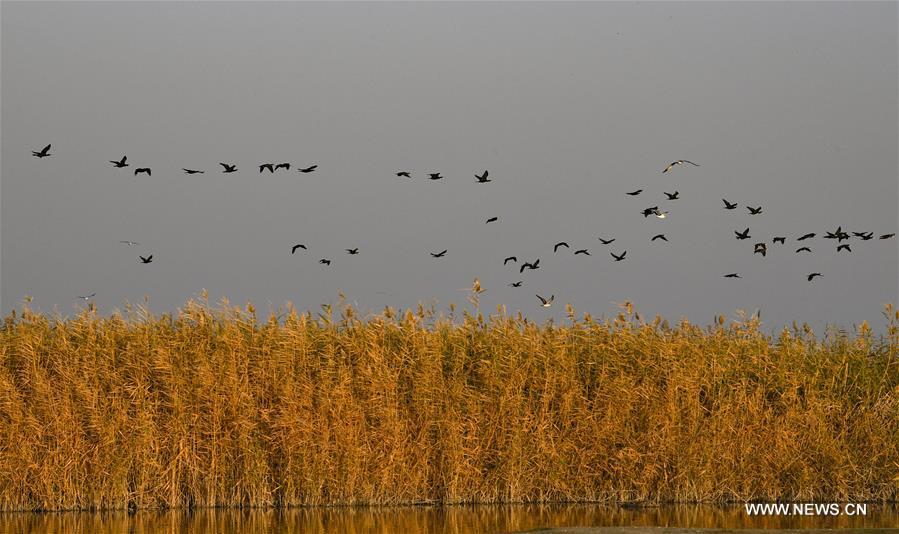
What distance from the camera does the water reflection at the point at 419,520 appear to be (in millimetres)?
17719

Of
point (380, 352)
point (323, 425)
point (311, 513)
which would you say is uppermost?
point (380, 352)

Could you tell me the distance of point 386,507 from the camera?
19.7 metres

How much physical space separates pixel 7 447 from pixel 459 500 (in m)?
7.58

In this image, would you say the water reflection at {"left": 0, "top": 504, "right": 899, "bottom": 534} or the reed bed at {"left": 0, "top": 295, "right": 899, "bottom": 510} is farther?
the reed bed at {"left": 0, "top": 295, "right": 899, "bottom": 510}

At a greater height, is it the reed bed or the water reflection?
the reed bed

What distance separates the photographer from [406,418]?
20234mm

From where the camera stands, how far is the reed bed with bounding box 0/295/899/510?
1973 cm

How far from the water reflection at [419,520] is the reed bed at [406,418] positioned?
397 mm

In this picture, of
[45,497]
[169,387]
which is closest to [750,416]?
[169,387]

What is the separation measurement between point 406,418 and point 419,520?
2.20 meters

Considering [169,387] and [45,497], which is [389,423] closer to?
[169,387]

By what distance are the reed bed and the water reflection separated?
15.6 inches

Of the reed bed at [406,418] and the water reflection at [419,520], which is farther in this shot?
the reed bed at [406,418]

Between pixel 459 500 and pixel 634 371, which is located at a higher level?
pixel 634 371
